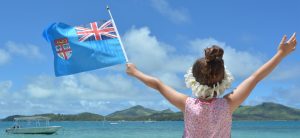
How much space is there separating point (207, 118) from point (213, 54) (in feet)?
1.30

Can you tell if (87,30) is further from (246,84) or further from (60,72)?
(246,84)

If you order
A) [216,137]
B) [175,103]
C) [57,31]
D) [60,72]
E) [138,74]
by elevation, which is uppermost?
[57,31]

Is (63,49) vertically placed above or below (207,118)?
above

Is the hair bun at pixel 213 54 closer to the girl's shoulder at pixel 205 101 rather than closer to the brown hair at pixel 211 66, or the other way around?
the brown hair at pixel 211 66

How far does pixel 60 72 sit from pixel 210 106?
10.4 ft

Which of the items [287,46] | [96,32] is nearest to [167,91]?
[287,46]

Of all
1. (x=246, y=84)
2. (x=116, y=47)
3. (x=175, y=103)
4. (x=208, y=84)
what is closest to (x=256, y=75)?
(x=246, y=84)

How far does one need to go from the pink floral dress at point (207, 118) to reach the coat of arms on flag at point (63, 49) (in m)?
3.04

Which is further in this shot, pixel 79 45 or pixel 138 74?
pixel 79 45

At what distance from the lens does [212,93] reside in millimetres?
3422

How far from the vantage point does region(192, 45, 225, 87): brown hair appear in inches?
132

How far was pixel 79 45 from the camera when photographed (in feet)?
21.2

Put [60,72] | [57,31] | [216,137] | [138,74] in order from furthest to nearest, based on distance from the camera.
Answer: [57,31]
[60,72]
[138,74]
[216,137]

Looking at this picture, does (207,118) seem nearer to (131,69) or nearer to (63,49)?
(131,69)
